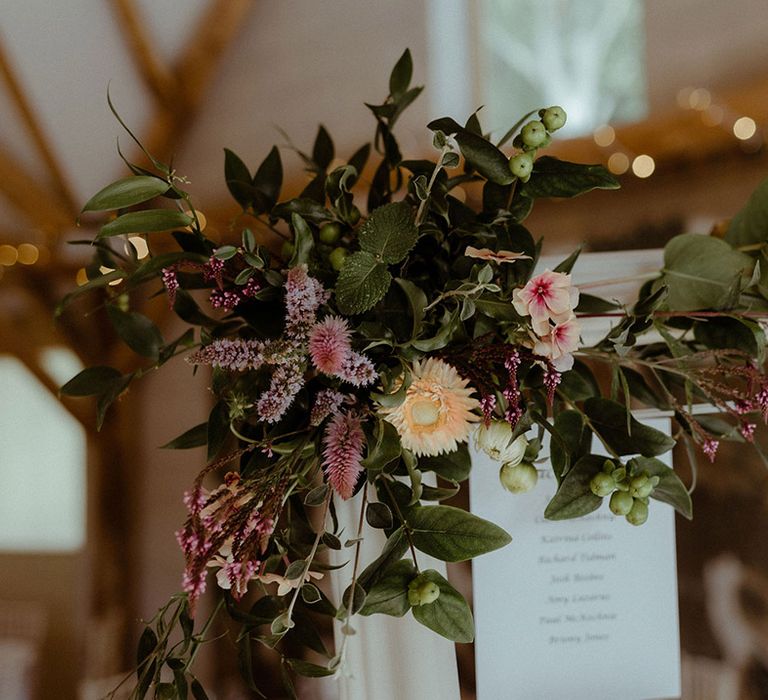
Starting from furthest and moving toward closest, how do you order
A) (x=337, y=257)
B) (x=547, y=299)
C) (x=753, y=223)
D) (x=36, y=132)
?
(x=36, y=132)
(x=753, y=223)
(x=337, y=257)
(x=547, y=299)

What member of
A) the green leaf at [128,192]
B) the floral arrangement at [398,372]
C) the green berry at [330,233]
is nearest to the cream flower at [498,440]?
the floral arrangement at [398,372]

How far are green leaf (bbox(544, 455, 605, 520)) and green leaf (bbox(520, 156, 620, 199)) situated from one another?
8.9 inches

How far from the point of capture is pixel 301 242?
1.58ft

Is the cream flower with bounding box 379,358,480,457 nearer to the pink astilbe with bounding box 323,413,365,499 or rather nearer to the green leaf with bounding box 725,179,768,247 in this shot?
the pink astilbe with bounding box 323,413,365,499

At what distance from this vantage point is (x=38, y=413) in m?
0.98

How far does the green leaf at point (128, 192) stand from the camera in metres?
0.44

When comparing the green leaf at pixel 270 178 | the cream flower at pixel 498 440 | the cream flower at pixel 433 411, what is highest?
the green leaf at pixel 270 178

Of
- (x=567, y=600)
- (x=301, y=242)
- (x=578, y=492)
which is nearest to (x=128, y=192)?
(x=301, y=242)

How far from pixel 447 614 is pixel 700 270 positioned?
15.9 inches

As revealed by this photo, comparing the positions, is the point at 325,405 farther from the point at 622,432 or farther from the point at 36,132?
the point at 36,132

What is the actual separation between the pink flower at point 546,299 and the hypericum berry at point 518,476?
0.50ft

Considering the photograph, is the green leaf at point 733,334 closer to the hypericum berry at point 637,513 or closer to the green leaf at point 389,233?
the hypericum berry at point 637,513

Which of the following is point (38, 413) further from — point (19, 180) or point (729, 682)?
point (729, 682)

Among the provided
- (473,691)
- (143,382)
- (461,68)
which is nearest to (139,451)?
(143,382)
